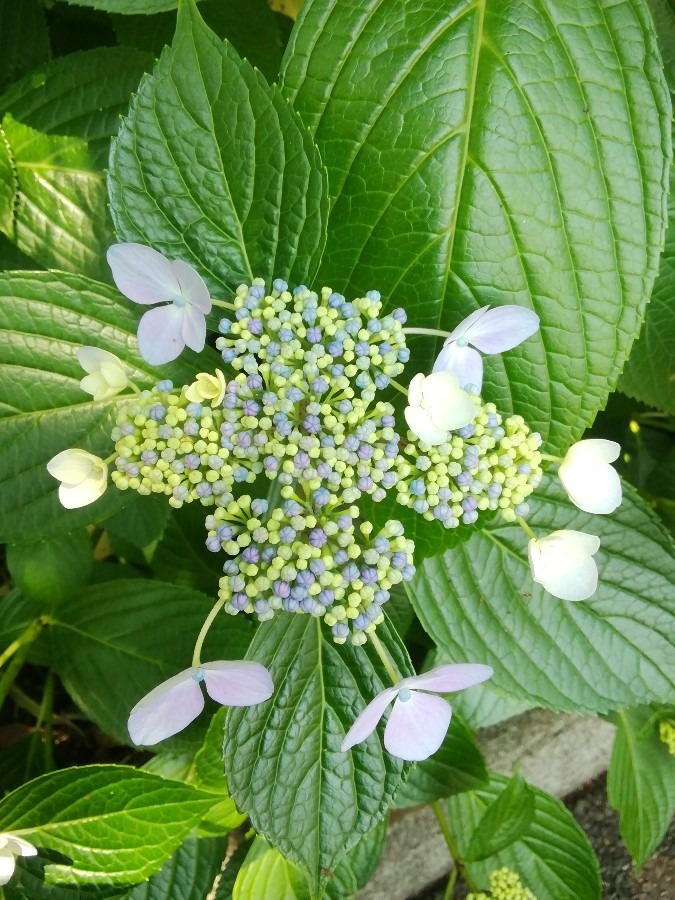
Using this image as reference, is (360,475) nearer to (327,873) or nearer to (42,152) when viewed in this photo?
(327,873)

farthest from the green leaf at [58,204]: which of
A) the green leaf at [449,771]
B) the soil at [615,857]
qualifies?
the soil at [615,857]

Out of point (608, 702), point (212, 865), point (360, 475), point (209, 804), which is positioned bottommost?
point (212, 865)

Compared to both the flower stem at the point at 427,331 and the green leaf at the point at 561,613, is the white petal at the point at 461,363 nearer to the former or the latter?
the flower stem at the point at 427,331

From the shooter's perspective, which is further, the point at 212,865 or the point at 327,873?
the point at 212,865

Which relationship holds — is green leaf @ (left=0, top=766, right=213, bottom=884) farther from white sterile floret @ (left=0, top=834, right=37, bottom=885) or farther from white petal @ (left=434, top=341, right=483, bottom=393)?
white petal @ (left=434, top=341, right=483, bottom=393)

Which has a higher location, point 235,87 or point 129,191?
point 235,87

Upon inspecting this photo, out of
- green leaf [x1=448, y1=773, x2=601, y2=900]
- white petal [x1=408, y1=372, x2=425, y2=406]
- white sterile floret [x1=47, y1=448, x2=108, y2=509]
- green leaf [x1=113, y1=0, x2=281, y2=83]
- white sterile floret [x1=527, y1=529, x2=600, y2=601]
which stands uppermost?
green leaf [x1=113, y1=0, x2=281, y2=83]

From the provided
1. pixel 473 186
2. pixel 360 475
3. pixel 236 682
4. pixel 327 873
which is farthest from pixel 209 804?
pixel 473 186

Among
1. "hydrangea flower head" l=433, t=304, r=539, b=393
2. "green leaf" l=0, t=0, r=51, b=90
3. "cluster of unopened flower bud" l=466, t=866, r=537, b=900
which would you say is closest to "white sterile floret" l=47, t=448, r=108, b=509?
"hydrangea flower head" l=433, t=304, r=539, b=393

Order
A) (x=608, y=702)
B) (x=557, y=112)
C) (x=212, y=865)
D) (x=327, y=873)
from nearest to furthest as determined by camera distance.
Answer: (x=557, y=112), (x=327, y=873), (x=608, y=702), (x=212, y=865)
